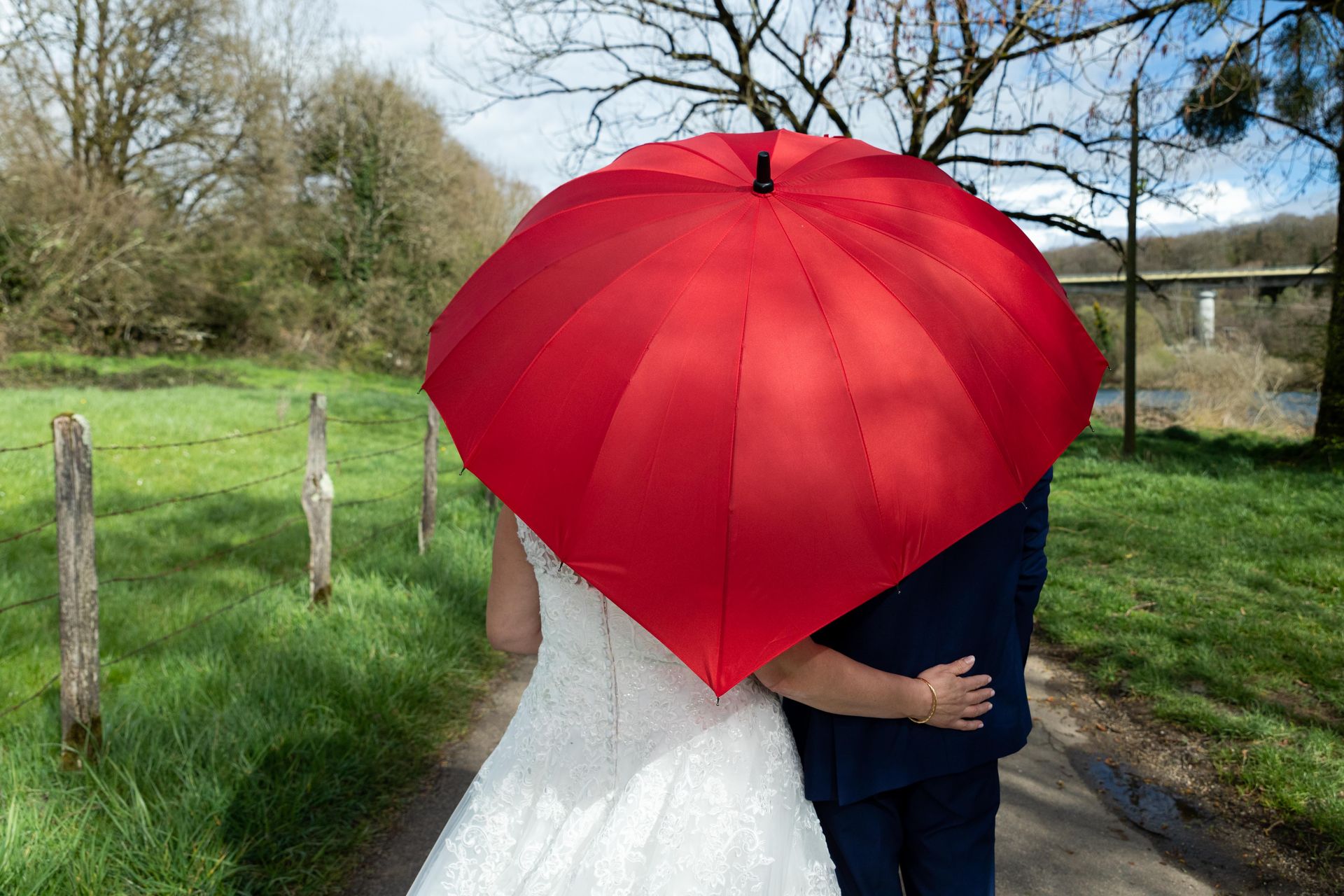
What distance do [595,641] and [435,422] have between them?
602cm

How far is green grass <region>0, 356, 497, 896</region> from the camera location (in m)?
2.98

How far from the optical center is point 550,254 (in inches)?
64.6

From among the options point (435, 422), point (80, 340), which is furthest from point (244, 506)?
point (80, 340)

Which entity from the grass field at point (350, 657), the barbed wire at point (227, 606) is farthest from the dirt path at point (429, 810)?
the barbed wire at point (227, 606)

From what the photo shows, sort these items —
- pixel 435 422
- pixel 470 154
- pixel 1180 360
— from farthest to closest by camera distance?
pixel 470 154 < pixel 1180 360 < pixel 435 422

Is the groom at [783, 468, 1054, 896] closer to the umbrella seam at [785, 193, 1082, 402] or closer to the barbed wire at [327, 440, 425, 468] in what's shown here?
the umbrella seam at [785, 193, 1082, 402]

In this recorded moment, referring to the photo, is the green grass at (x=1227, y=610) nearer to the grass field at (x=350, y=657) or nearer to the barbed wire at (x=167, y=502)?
the grass field at (x=350, y=657)

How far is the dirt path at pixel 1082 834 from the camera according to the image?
119 inches

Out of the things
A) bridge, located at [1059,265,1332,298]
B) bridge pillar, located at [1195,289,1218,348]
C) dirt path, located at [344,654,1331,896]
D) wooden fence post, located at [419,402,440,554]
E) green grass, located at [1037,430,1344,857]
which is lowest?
dirt path, located at [344,654,1331,896]

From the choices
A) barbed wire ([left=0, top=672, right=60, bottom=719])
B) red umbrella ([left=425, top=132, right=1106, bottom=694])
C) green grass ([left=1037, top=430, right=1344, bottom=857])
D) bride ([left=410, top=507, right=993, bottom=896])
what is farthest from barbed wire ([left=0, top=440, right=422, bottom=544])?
green grass ([left=1037, top=430, right=1344, bottom=857])

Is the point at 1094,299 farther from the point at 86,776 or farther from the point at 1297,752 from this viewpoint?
the point at 86,776

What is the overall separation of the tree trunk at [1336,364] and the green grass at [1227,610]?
79cm

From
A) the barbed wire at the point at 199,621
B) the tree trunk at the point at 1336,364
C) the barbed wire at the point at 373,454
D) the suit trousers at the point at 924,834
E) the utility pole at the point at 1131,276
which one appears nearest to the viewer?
the suit trousers at the point at 924,834

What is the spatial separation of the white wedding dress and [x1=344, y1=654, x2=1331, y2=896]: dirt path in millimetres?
1560
